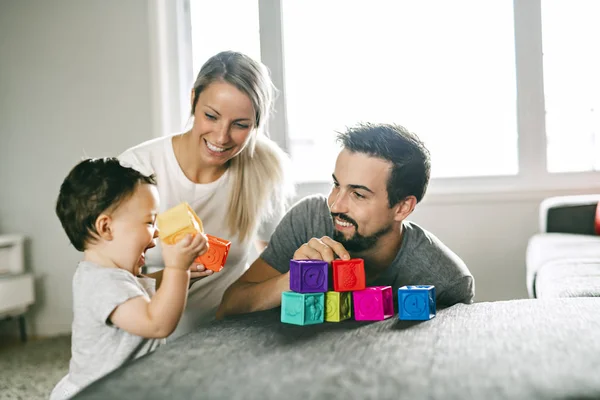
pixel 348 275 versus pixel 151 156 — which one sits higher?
pixel 151 156

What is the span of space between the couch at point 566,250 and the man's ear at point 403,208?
22.0 inches

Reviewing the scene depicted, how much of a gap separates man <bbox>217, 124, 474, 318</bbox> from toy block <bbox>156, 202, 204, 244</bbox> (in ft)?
1.41

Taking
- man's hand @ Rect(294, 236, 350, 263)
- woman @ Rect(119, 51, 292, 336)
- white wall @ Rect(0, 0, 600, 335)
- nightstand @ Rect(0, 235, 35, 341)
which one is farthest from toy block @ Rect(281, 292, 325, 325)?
nightstand @ Rect(0, 235, 35, 341)

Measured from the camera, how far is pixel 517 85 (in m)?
3.61

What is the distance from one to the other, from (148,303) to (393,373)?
1.84 feet

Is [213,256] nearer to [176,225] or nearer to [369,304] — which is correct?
[176,225]

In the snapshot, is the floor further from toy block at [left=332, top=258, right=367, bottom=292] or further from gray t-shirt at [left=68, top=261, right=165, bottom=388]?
toy block at [left=332, top=258, right=367, bottom=292]

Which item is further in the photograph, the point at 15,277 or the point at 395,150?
the point at 15,277

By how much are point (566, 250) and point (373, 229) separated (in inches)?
49.6

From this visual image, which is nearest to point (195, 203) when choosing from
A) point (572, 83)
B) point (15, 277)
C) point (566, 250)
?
point (566, 250)

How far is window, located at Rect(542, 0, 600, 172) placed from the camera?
3.64 metres

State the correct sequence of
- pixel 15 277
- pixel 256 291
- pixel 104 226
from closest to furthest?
pixel 104 226, pixel 256 291, pixel 15 277

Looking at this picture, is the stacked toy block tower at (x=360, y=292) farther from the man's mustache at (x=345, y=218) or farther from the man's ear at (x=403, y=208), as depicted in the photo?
the man's ear at (x=403, y=208)

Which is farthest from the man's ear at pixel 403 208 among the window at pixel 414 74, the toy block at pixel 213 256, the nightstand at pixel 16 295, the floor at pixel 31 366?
the nightstand at pixel 16 295
